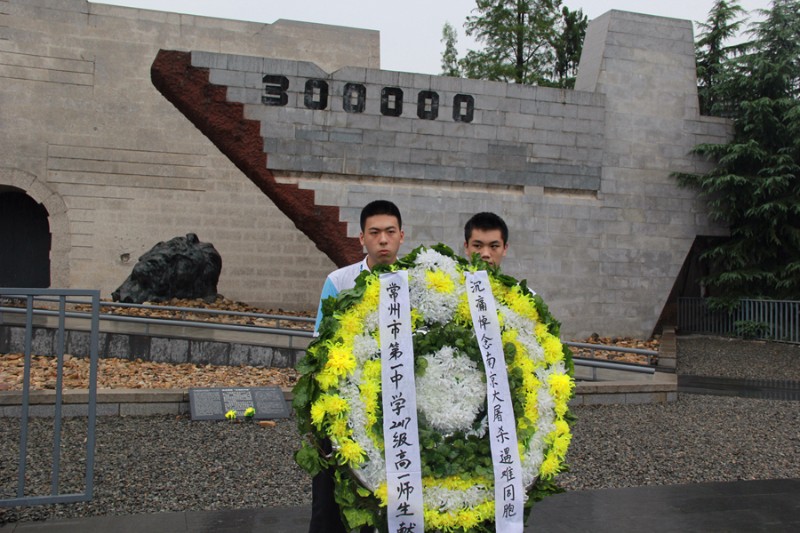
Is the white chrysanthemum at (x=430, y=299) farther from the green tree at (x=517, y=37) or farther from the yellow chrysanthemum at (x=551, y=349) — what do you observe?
the green tree at (x=517, y=37)

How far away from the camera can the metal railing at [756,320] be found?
12.4 m

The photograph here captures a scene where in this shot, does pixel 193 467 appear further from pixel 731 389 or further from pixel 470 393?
pixel 731 389

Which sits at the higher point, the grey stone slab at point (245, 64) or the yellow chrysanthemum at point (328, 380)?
the grey stone slab at point (245, 64)

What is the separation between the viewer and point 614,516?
4.12 meters

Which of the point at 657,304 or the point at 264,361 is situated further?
the point at 657,304

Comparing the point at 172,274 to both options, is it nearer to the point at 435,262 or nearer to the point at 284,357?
the point at 284,357

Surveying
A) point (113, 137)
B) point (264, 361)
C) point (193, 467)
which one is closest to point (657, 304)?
point (264, 361)

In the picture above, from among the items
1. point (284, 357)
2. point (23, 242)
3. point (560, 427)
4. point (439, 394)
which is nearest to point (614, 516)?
point (560, 427)

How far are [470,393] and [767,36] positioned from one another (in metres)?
14.7

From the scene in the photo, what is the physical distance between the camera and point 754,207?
40.2 feet

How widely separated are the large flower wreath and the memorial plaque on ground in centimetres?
406

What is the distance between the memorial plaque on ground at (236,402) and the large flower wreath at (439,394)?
406 centimetres

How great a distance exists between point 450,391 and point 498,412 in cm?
18

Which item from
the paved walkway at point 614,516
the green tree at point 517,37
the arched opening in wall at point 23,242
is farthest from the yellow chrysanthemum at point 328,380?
the green tree at point 517,37
